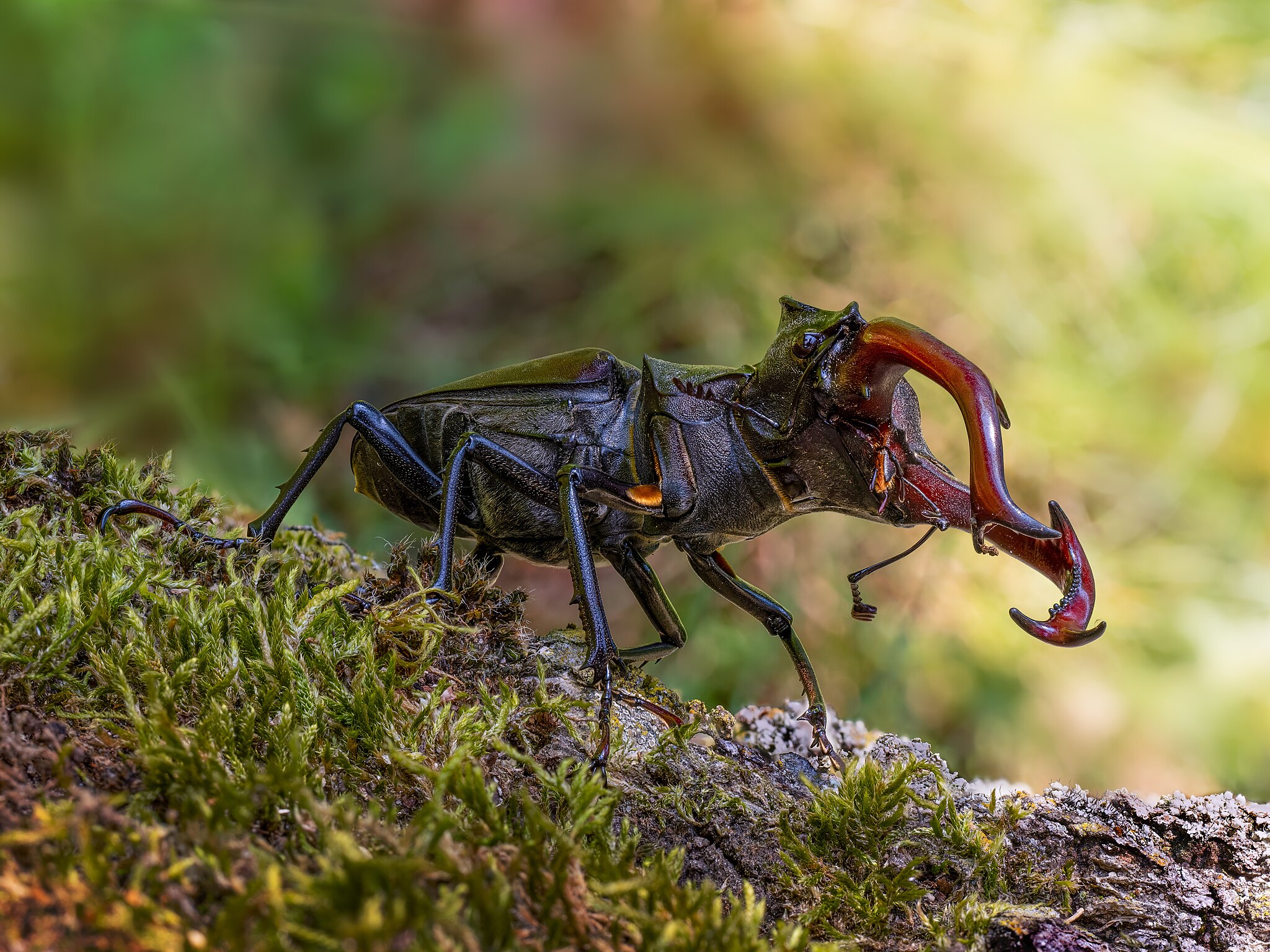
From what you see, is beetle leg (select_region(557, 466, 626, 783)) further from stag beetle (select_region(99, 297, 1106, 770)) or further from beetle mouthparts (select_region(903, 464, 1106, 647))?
beetle mouthparts (select_region(903, 464, 1106, 647))

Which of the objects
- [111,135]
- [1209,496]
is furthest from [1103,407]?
[111,135]

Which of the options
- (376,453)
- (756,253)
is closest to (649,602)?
(376,453)

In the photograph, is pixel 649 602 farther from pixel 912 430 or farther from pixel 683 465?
pixel 912 430

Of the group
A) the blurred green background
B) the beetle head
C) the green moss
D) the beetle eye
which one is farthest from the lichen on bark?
the blurred green background

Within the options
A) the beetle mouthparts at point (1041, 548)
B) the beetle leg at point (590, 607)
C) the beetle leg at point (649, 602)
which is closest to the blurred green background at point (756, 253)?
the beetle leg at point (649, 602)

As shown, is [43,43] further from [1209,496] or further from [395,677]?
[1209,496]
